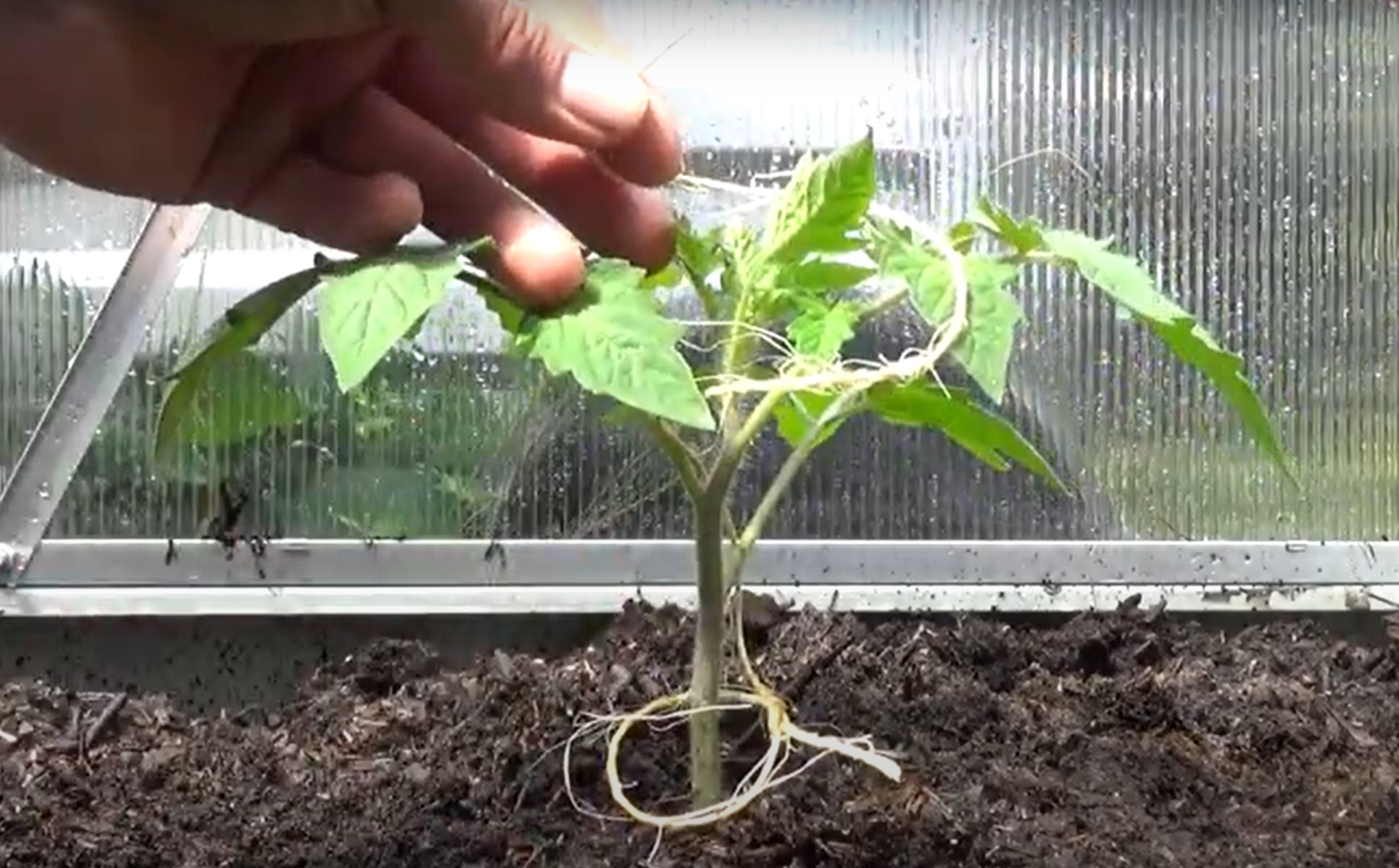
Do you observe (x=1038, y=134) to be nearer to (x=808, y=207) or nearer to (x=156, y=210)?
(x=808, y=207)

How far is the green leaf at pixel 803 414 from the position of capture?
0.64m

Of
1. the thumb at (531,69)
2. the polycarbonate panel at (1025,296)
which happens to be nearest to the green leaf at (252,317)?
the thumb at (531,69)

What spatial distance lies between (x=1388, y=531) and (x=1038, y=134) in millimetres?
422

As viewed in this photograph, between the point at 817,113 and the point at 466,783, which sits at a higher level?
the point at 817,113

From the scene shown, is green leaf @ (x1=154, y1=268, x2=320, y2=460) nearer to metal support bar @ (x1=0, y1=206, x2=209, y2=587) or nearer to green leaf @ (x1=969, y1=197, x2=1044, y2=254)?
green leaf @ (x1=969, y1=197, x2=1044, y2=254)

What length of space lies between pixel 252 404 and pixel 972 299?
648 mm

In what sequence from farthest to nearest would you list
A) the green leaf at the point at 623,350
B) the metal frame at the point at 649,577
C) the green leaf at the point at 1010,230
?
the metal frame at the point at 649,577 → the green leaf at the point at 1010,230 → the green leaf at the point at 623,350

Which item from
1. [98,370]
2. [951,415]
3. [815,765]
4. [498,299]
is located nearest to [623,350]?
[498,299]

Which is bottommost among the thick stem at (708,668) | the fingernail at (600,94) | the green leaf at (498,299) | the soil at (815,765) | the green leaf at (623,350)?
the soil at (815,765)

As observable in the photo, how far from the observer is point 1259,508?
111cm

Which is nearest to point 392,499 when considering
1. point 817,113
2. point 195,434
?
point 195,434

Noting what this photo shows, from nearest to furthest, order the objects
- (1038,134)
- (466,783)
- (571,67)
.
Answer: (571,67), (466,783), (1038,134)

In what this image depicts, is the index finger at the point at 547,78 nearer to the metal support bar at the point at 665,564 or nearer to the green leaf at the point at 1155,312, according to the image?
the green leaf at the point at 1155,312

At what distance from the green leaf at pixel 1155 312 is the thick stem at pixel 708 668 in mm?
190
